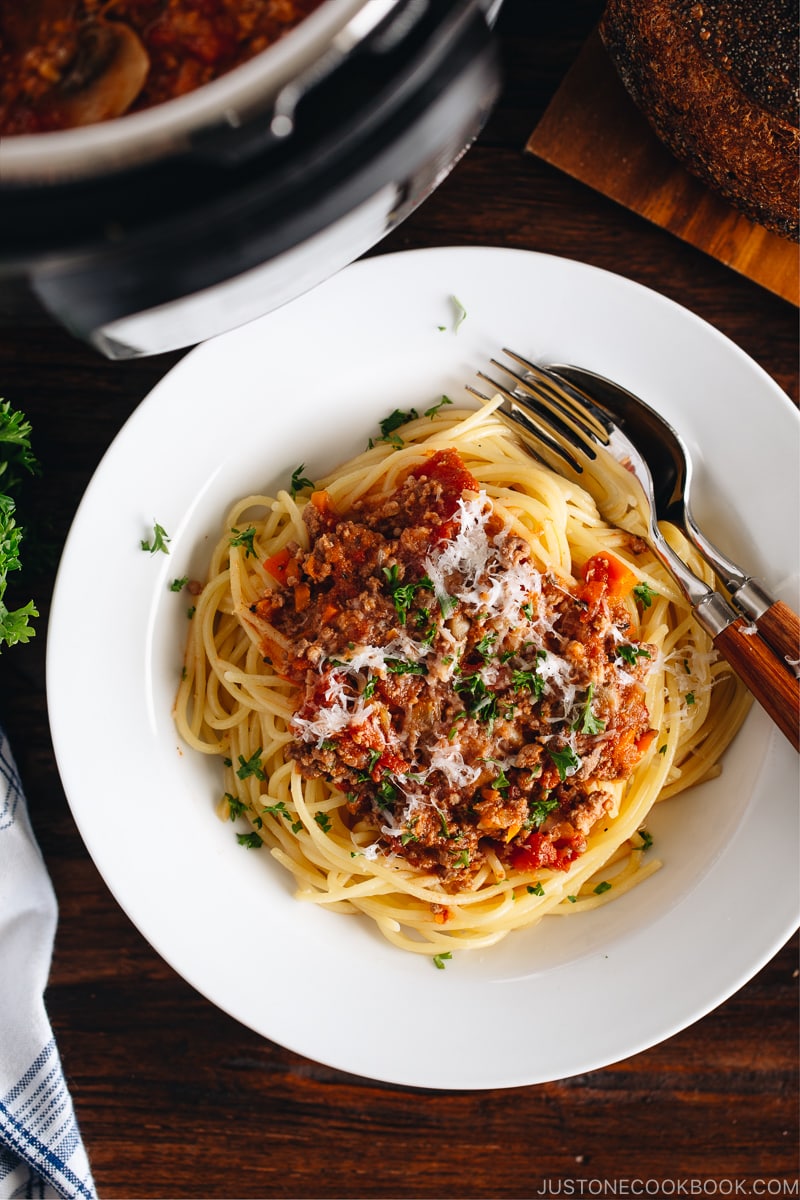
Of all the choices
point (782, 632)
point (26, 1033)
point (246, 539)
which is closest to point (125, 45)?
point (246, 539)

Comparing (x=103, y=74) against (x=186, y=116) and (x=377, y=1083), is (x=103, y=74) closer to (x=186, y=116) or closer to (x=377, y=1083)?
(x=186, y=116)

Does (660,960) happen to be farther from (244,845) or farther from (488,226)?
(488,226)

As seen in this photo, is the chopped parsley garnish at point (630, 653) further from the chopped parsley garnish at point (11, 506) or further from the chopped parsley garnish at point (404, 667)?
the chopped parsley garnish at point (11, 506)

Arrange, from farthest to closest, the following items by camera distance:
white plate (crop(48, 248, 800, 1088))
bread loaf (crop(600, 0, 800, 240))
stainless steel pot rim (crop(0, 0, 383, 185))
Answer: white plate (crop(48, 248, 800, 1088)) → bread loaf (crop(600, 0, 800, 240)) → stainless steel pot rim (crop(0, 0, 383, 185))

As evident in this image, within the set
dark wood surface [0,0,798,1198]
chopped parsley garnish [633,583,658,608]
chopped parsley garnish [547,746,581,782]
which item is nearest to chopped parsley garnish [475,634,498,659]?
chopped parsley garnish [547,746,581,782]

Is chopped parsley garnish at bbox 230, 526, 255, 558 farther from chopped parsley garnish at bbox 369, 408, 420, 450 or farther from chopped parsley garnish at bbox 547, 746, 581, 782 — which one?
chopped parsley garnish at bbox 547, 746, 581, 782

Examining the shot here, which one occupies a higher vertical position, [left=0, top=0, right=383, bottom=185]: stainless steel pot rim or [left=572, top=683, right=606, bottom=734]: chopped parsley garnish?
[left=0, top=0, right=383, bottom=185]: stainless steel pot rim
